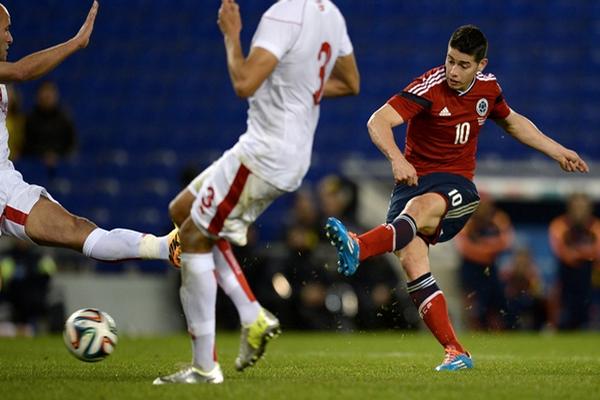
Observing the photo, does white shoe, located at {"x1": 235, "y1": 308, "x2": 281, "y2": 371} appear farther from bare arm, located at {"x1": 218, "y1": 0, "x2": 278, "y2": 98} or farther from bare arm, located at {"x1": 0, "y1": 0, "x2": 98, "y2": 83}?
bare arm, located at {"x1": 0, "y1": 0, "x2": 98, "y2": 83}

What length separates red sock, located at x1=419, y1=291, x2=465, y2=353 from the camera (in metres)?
7.47

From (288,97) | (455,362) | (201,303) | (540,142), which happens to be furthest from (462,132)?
(201,303)

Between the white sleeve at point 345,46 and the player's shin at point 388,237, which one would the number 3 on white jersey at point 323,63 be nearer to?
the white sleeve at point 345,46

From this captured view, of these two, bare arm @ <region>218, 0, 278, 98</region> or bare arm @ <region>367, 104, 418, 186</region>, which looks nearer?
bare arm @ <region>218, 0, 278, 98</region>

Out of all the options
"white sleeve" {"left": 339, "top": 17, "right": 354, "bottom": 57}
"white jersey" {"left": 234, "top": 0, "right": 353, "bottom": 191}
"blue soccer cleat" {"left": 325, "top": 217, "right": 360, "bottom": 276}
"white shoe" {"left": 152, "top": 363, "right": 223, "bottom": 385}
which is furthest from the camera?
"blue soccer cleat" {"left": 325, "top": 217, "right": 360, "bottom": 276}

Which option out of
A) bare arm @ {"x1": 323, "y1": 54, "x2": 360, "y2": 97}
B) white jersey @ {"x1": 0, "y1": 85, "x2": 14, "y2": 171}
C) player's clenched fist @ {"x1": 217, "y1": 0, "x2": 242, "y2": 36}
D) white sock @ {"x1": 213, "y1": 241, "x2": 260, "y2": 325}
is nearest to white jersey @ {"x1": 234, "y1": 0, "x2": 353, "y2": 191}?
player's clenched fist @ {"x1": 217, "y1": 0, "x2": 242, "y2": 36}

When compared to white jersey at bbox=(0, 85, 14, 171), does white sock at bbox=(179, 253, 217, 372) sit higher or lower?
lower

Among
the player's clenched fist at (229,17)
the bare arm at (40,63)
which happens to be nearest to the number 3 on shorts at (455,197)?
the player's clenched fist at (229,17)

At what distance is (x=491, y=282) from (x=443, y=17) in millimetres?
5749

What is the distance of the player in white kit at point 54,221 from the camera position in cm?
715

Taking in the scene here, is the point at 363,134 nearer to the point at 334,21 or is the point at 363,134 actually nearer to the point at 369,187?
the point at 369,187

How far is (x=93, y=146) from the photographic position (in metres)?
17.5

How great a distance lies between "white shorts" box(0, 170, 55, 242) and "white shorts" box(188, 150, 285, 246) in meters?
1.71

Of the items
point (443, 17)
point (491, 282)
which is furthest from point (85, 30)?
point (443, 17)
